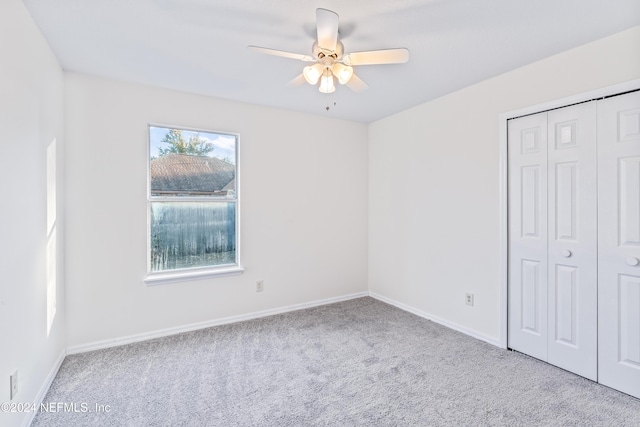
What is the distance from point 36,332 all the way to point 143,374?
0.76 m

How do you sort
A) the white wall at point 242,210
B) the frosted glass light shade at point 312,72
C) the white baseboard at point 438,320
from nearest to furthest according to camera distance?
the frosted glass light shade at point 312,72, the white wall at point 242,210, the white baseboard at point 438,320

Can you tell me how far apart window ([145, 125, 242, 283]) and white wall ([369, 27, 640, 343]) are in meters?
1.93

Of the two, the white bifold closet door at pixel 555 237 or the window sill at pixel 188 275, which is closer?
the white bifold closet door at pixel 555 237

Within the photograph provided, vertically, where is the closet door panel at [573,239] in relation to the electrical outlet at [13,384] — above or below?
above

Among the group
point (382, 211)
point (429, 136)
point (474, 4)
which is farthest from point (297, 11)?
point (382, 211)

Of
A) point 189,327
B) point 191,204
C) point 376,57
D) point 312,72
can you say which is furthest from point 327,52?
point 189,327

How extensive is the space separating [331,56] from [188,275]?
244 centimetres

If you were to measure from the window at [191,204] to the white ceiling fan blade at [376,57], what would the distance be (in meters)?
1.89

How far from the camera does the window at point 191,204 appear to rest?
9.99 feet

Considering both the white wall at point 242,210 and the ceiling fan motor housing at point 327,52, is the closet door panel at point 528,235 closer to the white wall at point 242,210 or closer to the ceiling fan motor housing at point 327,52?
the ceiling fan motor housing at point 327,52

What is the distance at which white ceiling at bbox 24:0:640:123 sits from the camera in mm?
1782

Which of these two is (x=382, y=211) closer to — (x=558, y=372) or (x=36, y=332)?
(x=558, y=372)

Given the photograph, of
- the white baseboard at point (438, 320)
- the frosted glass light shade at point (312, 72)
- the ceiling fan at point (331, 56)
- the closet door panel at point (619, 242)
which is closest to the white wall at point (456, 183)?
the white baseboard at point (438, 320)

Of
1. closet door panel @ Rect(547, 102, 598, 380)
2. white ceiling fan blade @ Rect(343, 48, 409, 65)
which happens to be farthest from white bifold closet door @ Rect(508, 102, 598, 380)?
white ceiling fan blade @ Rect(343, 48, 409, 65)
